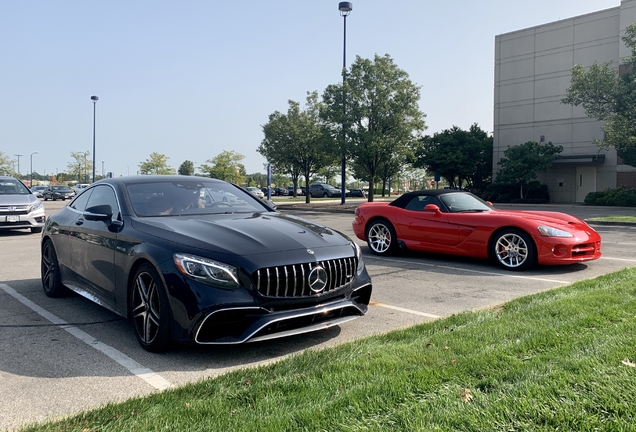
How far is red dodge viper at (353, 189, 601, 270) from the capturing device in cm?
827

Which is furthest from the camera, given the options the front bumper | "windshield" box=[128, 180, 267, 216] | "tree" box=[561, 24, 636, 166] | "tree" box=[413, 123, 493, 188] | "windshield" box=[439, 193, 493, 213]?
"tree" box=[413, 123, 493, 188]

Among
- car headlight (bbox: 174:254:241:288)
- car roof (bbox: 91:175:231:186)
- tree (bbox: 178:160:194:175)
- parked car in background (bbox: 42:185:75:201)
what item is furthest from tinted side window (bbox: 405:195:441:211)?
tree (bbox: 178:160:194:175)

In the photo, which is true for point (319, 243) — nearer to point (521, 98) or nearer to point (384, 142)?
point (384, 142)

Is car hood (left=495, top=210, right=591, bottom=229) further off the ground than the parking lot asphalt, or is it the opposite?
car hood (left=495, top=210, right=591, bottom=229)

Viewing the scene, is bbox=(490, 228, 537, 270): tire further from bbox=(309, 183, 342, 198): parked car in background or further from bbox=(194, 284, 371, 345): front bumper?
bbox=(309, 183, 342, 198): parked car in background

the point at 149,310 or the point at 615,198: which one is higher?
the point at 615,198

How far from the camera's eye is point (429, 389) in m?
3.19

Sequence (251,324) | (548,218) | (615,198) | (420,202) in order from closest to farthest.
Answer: (251,324)
(548,218)
(420,202)
(615,198)

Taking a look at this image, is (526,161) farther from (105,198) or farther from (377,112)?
(105,198)

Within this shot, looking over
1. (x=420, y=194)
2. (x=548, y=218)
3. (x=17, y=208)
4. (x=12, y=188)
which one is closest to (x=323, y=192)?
(x=12, y=188)

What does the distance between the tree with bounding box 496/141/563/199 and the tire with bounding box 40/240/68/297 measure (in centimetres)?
3413

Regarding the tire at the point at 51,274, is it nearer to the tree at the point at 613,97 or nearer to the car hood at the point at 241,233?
the car hood at the point at 241,233

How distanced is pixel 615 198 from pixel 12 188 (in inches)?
1144

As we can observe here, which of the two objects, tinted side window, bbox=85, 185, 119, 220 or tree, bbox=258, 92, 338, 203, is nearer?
tinted side window, bbox=85, 185, 119, 220
